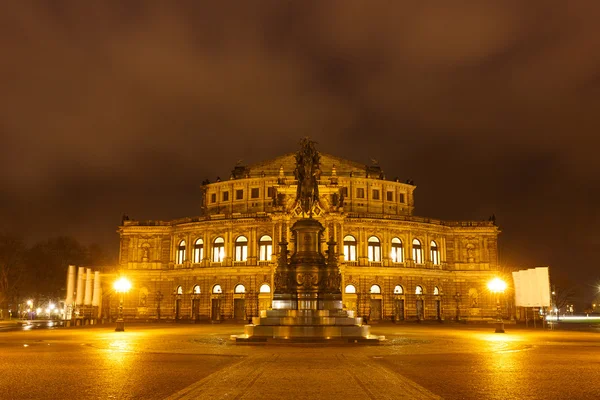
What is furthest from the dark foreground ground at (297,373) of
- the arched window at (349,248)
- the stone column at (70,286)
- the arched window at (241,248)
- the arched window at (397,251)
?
the arched window at (397,251)

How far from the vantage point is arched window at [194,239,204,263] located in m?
81.2

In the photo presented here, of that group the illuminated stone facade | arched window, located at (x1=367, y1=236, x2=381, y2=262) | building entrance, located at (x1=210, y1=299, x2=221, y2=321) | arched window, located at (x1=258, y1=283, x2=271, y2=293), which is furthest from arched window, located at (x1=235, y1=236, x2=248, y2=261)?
arched window, located at (x1=367, y1=236, x2=381, y2=262)

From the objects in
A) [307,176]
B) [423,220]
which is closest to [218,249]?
[423,220]

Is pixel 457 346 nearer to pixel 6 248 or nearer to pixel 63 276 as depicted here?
pixel 6 248

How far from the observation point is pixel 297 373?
58.0 ft

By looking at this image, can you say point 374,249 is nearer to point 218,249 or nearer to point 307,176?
point 218,249

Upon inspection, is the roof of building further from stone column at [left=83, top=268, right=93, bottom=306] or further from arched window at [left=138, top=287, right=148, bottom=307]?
stone column at [left=83, top=268, right=93, bottom=306]

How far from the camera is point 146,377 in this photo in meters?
16.6

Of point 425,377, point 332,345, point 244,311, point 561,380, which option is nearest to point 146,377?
point 425,377

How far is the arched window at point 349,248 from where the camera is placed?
76625mm

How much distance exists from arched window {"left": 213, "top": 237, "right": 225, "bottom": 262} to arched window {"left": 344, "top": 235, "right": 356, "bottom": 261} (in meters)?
16.4

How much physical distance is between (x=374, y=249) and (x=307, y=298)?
4637 centimetres

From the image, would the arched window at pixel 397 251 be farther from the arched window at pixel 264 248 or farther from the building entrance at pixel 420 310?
the arched window at pixel 264 248

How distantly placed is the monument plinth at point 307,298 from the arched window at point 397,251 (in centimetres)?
4507
